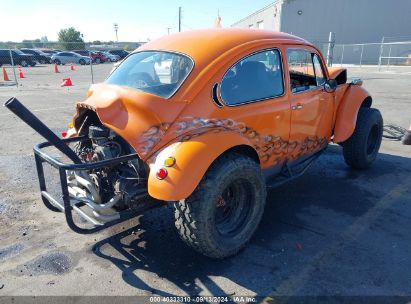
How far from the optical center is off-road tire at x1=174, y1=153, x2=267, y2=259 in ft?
9.46

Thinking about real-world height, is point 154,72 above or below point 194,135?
above

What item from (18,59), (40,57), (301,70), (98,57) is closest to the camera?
(301,70)

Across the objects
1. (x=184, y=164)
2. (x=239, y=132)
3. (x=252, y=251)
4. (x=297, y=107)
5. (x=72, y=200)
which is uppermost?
(x=297, y=107)

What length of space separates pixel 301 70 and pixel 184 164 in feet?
8.26

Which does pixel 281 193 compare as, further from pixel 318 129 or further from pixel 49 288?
pixel 49 288

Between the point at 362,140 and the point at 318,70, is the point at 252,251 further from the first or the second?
the point at 362,140

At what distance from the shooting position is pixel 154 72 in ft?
11.8

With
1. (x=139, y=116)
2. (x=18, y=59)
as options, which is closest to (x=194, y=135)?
(x=139, y=116)

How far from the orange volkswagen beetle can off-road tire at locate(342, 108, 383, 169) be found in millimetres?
1151

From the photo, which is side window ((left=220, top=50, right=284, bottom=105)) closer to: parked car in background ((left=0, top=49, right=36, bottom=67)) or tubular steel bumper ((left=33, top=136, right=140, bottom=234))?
tubular steel bumper ((left=33, top=136, right=140, bottom=234))

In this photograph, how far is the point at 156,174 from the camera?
8.96ft

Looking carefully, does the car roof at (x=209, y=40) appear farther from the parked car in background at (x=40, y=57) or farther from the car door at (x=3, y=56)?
the parked car in background at (x=40, y=57)

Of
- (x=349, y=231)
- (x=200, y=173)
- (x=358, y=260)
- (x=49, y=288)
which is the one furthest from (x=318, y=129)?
(x=49, y=288)

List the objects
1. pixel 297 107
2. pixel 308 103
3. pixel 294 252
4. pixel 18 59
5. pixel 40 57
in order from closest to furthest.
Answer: pixel 294 252 → pixel 297 107 → pixel 308 103 → pixel 18 59 → pixel 40 57
